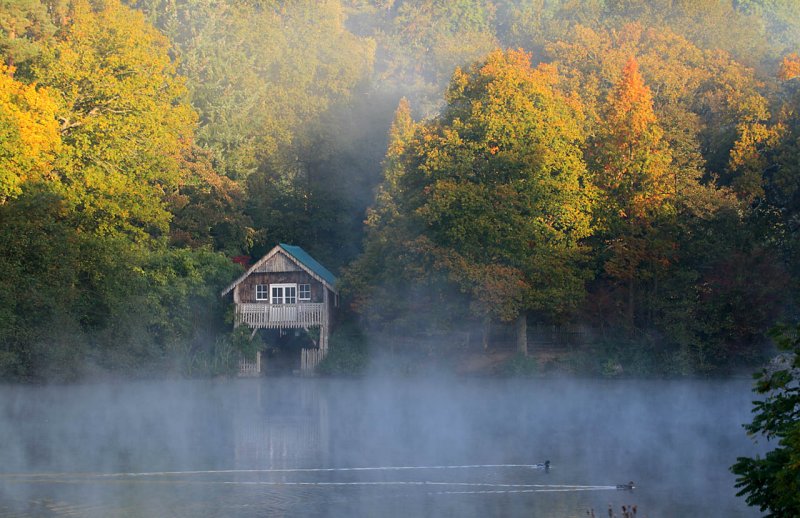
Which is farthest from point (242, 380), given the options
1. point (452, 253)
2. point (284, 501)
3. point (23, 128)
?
point (284, 501)

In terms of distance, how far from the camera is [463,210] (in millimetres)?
55562

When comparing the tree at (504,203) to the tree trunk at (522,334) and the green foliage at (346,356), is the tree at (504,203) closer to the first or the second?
the tree trunk at (522,334)

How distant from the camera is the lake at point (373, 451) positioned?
928 inches

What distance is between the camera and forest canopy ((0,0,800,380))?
52.0 m

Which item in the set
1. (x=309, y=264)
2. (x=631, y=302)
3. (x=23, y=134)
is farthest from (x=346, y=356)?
(x=23, y=134)

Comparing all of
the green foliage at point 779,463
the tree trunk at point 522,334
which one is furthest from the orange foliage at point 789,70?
the green foliage at point 779,463

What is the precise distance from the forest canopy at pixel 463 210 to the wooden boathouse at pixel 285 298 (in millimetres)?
1475

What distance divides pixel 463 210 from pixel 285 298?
1224 centimetres

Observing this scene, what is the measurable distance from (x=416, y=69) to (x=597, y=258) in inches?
2005

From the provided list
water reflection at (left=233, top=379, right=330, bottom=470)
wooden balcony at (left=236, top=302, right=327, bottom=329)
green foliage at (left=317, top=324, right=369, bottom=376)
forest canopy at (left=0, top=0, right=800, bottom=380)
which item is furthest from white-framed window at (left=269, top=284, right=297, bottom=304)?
water reflection at (left=233, top=379, right=330, bottom=470)

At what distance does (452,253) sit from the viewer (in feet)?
182

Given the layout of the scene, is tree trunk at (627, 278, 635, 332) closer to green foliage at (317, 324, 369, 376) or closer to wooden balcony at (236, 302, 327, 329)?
green foliage at (317, 324, 369, 376)

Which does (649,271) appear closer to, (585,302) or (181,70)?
(585,302)

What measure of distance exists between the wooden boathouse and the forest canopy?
1.47 metres
